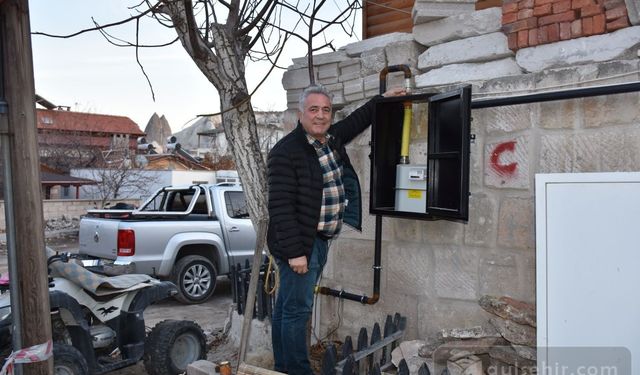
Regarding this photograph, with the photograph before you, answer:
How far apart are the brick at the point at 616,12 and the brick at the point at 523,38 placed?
1.57ft

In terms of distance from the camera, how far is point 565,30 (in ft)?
10.6

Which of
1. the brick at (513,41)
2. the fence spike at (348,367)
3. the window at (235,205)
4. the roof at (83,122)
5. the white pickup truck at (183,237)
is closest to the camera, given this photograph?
the fence spike at (348,367)

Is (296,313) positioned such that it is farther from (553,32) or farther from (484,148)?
(553,32)

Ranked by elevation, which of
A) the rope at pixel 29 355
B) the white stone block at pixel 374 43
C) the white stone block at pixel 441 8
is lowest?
the rope at pixel 29 355

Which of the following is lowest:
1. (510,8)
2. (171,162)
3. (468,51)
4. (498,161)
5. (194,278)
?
(194,278)

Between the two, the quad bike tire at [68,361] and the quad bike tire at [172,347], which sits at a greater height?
the quad bike tire at [68,361]

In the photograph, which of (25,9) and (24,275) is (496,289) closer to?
(24,275)

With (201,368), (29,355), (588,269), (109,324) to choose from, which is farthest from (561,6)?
(109,324)

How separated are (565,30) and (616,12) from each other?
0.29 meters

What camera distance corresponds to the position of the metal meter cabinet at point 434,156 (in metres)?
3.22

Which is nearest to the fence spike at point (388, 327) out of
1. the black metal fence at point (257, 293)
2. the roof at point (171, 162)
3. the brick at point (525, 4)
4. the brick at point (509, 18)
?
the black metal fence at point (257, 293)

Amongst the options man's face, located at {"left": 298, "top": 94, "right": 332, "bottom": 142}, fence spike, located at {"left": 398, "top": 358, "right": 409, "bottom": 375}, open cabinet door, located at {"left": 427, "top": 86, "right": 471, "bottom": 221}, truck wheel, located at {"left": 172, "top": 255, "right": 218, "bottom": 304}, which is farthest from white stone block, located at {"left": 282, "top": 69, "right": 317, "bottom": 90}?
truck wheel, located at {"left": 172, "top": 255, "right": 218, "bottom": 304}

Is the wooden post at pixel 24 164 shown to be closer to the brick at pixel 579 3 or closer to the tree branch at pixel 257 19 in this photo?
the tree branch at pixel 257 19

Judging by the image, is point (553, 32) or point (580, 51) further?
point (553, 32)
